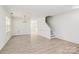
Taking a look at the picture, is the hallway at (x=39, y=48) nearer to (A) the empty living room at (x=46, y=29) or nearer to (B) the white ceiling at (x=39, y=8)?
(A) the empty living room at (x=46, y=29)

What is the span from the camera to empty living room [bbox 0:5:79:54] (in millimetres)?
5054

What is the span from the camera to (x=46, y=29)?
9.59 m

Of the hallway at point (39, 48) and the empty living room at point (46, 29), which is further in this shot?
the empty living room at point (46, 29)

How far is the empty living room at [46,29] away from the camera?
505cm

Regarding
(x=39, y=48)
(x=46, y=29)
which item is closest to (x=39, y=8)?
(x=39, y=48)

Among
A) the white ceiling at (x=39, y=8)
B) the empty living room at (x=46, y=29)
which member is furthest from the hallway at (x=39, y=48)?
the white ceiling at (x=39, y=8)

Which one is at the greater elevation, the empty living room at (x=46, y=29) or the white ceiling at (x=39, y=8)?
the white ceiling at (x=39, y=8)

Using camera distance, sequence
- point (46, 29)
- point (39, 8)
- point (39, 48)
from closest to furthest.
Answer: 1. point (39, 48)
2. point (39, 8)
3. point (46, 29)

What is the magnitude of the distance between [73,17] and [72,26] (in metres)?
0.58

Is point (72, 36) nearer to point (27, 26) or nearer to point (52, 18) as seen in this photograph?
point (52, 18)

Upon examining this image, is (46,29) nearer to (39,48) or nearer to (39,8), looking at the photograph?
(39,8)
